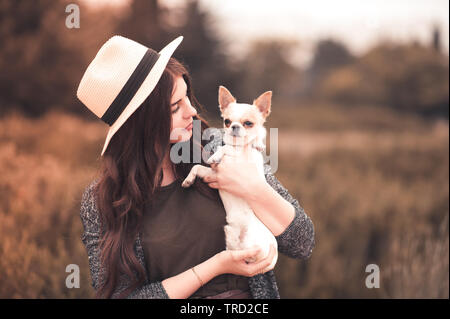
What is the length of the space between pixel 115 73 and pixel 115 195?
720 mm

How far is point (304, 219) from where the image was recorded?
1.92 meters

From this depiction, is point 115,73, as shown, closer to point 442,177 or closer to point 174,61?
point 174,61

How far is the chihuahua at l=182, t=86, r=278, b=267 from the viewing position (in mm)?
1825

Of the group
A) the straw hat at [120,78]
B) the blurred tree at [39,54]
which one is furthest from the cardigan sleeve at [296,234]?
the blurred tree at [39,54]

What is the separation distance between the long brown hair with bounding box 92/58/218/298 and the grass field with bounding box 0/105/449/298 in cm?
31

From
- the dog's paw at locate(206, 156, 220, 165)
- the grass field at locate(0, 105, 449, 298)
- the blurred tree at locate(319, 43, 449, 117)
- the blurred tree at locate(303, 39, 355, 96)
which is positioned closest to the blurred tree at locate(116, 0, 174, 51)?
the grass field at locate(0, 105, 449, 298)

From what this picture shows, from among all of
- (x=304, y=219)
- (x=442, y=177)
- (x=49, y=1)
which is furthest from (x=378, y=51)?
(x=304, y=219)

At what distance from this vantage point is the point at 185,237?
6.19ft

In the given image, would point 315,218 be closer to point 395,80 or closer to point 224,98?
point 224,98

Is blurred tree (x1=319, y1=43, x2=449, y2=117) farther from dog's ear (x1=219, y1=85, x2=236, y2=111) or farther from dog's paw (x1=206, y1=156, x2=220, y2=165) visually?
dog's paw (x1=206, y1=156, x2=220, y2=165)

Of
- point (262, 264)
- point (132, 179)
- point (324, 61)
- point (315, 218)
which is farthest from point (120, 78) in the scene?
point (324, 61)

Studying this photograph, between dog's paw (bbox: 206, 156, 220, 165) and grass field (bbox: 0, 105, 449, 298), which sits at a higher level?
dog's paw (bbox: 206, 156, 220, 165)

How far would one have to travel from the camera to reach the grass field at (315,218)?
3598 millimetres

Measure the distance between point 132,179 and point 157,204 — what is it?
0.21 meters
